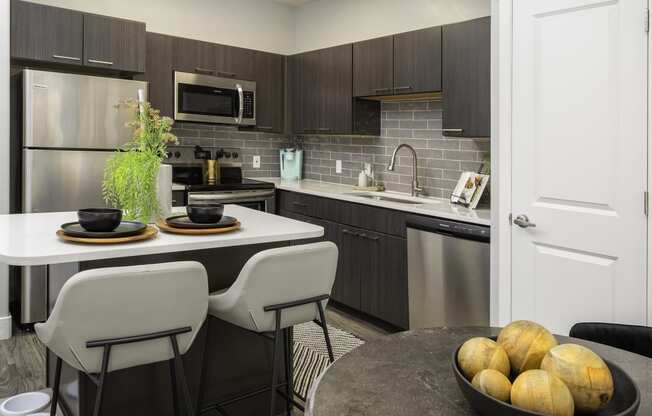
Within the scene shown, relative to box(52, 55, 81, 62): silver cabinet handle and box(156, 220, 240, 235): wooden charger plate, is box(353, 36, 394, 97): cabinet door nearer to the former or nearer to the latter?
box(52, 55, 81, 62): silver cabinet handle

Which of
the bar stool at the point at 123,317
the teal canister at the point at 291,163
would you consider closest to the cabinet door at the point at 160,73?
the teal canister at the point at 291,163

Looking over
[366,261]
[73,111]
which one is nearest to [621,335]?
[366,261]

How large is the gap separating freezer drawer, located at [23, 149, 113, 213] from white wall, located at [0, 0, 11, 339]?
0.44ft

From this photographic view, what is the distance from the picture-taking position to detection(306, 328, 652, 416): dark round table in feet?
2.72

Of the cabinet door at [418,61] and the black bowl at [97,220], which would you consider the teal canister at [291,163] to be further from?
the black bowl at [97,220]

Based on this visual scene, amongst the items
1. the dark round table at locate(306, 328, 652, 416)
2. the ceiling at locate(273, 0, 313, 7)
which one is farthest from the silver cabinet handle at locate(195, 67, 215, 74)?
the dark round table at locate(306, 328, 652, 416)

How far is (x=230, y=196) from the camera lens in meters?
4.35

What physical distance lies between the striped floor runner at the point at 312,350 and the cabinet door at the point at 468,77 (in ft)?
5.01

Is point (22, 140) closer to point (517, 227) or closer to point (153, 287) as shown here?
point (153, 287)

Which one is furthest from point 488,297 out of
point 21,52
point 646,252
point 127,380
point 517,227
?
point 21,52

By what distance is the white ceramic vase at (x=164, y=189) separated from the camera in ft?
7.66

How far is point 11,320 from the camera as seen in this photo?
355 centimetres

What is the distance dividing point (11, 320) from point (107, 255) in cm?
239

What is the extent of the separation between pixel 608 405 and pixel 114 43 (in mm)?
3929
